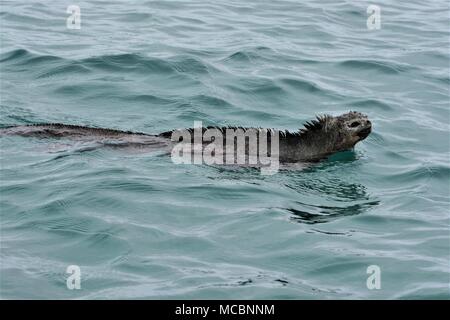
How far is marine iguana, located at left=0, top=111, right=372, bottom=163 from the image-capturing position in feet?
36.7

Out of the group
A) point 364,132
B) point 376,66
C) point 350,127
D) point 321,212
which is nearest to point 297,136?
point 350,127

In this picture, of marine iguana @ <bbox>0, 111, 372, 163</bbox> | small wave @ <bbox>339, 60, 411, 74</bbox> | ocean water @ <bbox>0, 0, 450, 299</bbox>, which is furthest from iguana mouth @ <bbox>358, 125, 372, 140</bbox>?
small wave @ <bbox>339, 60, 411, 74</bbox>

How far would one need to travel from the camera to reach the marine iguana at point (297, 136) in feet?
36.7

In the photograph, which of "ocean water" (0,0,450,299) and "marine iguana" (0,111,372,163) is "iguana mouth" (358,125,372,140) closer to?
"marine iguana" (0,111,372,163)

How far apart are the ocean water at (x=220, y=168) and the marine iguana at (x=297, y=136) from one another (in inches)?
8.3

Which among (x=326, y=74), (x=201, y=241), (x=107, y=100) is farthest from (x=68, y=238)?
(x=326, y=74)

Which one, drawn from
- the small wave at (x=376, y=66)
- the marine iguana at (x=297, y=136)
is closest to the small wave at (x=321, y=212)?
the marine iguana at (x=297, y=136)

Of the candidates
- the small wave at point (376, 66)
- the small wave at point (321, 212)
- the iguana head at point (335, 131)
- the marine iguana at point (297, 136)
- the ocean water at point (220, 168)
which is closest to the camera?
the ocean water at point (220, 168)

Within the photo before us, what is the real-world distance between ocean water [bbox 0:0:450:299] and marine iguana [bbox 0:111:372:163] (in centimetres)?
21

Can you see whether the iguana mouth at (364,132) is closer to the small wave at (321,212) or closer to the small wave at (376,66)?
the small wave at (321,212)

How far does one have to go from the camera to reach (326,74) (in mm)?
15711

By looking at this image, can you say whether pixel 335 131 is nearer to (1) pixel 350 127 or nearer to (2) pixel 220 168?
(1) pixel 350 127

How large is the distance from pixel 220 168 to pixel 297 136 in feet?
3.36

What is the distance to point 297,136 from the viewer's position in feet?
36.8
